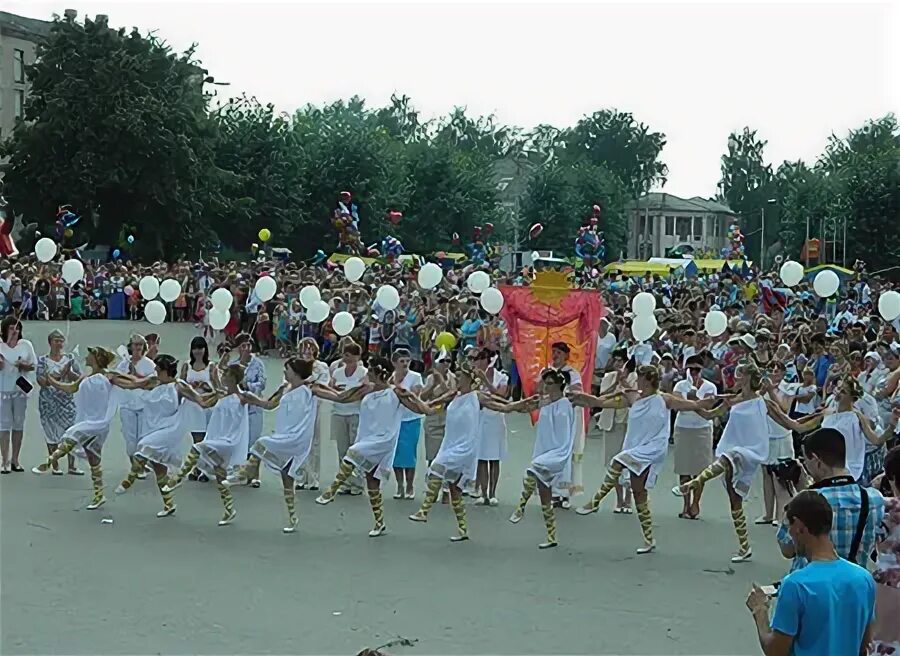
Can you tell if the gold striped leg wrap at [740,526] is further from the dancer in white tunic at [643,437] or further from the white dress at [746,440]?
the dancer in white tunic at [643,437]

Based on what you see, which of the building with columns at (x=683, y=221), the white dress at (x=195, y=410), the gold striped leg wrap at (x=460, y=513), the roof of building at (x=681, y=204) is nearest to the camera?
the gold striped leg wrap at (x=460, y=513)

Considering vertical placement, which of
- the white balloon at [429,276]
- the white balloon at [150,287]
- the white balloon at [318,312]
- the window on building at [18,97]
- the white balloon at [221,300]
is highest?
the window on building at [18,97]

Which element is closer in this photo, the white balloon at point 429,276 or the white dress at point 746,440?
the white dress at point 746,440

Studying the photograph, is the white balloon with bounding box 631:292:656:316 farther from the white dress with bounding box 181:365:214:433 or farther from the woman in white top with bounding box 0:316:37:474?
the woman in white top with bounding box 0:316:37:474

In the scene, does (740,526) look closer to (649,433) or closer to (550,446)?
(649,433)

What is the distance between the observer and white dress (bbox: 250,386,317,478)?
12469 mm

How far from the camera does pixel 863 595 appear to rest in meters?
5.01

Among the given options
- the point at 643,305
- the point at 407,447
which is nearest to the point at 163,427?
the point at 407,447

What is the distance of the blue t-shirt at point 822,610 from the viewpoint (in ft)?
16.1

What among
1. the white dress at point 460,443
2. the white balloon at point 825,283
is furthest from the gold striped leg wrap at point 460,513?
the white balloon at point 825,283

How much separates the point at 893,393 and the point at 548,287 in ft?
22.1

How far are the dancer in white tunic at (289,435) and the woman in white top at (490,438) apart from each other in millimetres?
1927

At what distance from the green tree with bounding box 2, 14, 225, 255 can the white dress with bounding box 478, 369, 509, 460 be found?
37.6 m

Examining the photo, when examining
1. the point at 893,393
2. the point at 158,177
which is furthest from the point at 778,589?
the point at 158,177
